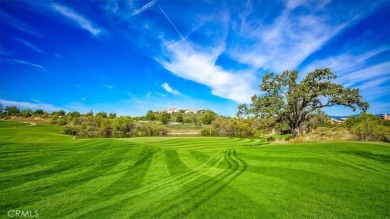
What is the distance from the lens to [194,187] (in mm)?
6637

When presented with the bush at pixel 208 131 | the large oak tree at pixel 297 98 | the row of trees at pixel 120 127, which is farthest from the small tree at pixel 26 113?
the large oak tree at pixel 297 98

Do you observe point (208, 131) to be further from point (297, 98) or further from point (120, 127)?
point (297, 98)

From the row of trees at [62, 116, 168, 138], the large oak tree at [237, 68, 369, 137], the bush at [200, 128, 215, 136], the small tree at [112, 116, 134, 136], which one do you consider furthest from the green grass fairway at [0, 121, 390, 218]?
the bush at [200, 128, 215, 136]

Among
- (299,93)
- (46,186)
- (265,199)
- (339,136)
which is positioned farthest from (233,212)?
(299,93)

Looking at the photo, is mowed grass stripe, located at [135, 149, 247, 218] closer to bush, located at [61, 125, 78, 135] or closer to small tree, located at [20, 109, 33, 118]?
bush, located at [61, 125, 78, 135]

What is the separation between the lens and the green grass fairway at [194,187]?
4.80 meters

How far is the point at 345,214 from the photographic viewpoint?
450 cm

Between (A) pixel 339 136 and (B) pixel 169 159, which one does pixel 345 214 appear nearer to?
(B) pixel 169 159

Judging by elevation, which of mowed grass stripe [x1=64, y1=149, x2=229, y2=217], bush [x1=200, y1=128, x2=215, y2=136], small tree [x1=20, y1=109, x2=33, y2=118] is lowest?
mowed grass stripe [x1=64, y1=149, x2=229, y2=217]

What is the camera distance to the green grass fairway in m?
4.80

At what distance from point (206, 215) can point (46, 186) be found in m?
4.79

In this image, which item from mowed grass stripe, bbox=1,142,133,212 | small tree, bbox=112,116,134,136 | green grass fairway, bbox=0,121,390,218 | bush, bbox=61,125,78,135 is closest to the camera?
green grass fairway, bbox=0,121,390,218

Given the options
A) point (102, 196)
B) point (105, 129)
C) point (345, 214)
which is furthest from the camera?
point (105, 129)

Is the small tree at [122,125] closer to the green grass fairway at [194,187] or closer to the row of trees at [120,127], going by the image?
the row of trees at [120,127]
